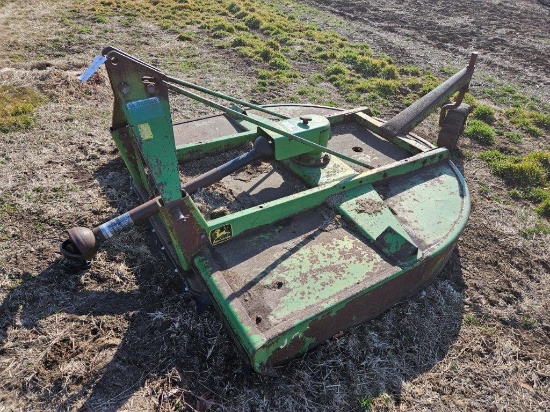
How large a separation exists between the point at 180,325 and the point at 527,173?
4779mm

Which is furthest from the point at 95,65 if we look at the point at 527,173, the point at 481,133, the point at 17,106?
the point at 481,133

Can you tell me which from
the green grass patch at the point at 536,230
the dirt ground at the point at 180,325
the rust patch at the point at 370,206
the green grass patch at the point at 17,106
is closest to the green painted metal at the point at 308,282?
the rust patch at the point at 370,206

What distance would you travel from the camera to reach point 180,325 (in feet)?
10.6

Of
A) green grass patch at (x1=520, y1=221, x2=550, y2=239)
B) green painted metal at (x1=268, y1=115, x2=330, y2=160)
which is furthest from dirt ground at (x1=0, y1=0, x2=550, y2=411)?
green painted metal at (x1=268, y1=115, x2=330, y2=160)

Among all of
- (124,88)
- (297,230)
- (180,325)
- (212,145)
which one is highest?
(124,88)

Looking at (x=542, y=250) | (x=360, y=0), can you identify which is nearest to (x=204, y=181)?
(x=542, y=250)

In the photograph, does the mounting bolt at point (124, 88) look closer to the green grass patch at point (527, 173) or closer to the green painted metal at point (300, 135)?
the green painted metal at point (300, 135)

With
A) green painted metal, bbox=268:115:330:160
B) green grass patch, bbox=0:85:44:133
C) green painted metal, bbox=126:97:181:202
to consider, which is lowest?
green grass patch, bbox=0:85:44:133

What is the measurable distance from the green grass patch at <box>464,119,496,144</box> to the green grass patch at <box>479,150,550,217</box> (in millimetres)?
399

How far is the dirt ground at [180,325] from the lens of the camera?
2863 mm

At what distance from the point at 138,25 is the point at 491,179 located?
8.79m

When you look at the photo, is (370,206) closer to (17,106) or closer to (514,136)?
(514,136)

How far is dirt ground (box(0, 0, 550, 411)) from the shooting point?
9.39 feet

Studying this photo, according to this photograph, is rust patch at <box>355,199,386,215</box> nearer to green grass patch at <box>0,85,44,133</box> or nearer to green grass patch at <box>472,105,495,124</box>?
green grass patch at <box>472,105,495,124</box>
